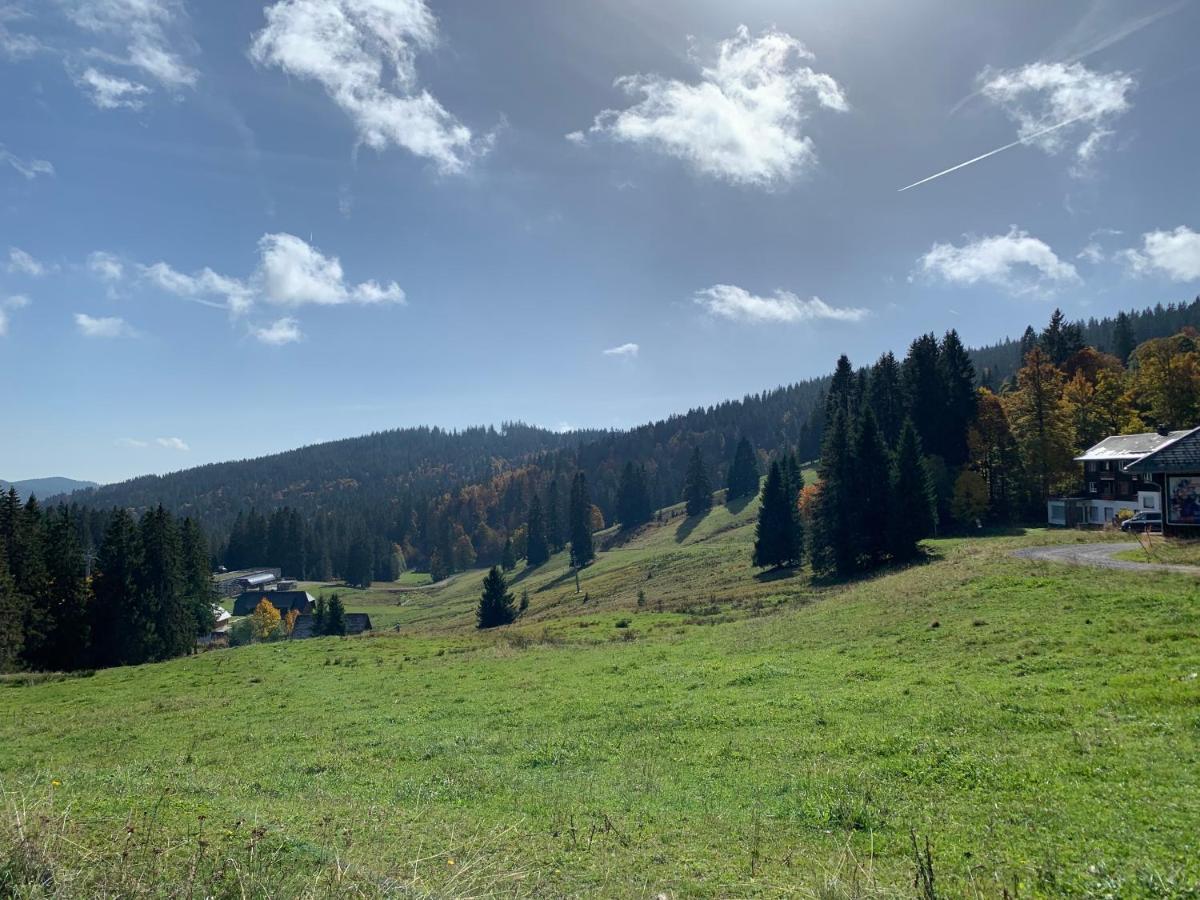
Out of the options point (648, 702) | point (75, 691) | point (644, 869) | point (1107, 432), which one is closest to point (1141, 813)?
point (644, 869)

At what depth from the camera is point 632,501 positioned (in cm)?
15038

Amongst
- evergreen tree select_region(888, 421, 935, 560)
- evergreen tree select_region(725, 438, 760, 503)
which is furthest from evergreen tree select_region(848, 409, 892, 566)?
evergreen tree select_region(725, 438, 760, 503)

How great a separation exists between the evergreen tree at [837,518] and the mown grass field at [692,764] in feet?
65.3

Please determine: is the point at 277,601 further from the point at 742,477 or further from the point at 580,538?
the point at 742,477

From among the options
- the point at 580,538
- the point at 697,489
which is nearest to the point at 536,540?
the point at 580,538

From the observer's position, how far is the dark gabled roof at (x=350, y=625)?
95.2 metres

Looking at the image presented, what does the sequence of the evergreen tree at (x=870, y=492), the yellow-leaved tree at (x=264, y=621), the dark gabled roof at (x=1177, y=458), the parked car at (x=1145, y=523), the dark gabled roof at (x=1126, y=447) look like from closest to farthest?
the dark gabled roof at (x=1177, y=458) < the parked car at (x=1145, y=523) < the dark gabled roof at (x=1126, y=447) < the evergreen tree at (x=870, y=492) < the yellow-leaved tree at (x=264, y=621)

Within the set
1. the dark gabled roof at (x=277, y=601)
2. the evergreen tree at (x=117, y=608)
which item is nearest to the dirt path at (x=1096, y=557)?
the evergreen tree at (x=117, y=608)

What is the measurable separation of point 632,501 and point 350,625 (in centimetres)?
7226

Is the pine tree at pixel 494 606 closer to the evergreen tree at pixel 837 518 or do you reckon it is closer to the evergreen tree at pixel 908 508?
the evergreen tree at pixel 837 518

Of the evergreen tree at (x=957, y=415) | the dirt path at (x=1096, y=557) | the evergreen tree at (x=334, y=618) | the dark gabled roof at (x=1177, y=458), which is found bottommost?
the evergreen tree at (x=334, y=618)

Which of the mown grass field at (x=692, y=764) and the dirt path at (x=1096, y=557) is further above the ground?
the dirt path at (x=1096, y=557)

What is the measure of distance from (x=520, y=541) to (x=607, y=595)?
257 feet

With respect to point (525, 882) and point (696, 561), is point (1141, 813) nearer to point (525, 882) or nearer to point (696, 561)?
point (525, 882)
